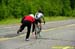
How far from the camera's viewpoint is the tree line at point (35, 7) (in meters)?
49.5

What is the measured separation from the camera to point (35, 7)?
5772 cm

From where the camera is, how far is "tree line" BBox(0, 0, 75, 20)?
4951cm

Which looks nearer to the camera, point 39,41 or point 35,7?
point 39,41

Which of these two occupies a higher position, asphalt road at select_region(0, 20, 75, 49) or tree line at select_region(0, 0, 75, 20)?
asphalt road at select_region(0, 20, 75, 49)

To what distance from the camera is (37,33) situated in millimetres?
21375

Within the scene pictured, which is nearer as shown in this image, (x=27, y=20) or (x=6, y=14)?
(x=27, y=20)

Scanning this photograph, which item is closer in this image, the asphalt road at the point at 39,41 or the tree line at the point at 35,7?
the asphalt road at the point at 39,41

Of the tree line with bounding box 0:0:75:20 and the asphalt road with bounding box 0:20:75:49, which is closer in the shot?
the asphalt road with bounding box 0:20:75:49

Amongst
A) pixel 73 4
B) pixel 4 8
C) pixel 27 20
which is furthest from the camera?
pixel 73 4

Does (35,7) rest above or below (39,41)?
below

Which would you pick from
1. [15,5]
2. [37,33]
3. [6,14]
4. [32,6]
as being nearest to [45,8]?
[32,6]

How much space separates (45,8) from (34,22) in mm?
43578

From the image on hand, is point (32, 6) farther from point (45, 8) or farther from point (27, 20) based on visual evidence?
point (27, 20)

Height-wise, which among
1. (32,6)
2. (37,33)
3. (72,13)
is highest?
A: (37,33)
